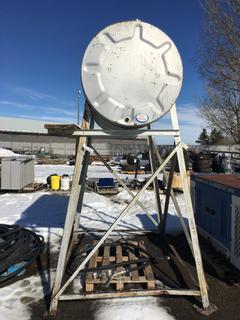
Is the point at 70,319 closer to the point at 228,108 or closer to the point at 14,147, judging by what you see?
the point at 228,108

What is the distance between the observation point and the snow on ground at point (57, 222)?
3291 mm

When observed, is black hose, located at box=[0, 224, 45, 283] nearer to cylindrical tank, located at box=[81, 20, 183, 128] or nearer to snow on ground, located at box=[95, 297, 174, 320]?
snow on ground, located at box=[95, 297, 174, 320]

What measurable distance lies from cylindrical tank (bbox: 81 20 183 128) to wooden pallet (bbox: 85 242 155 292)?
2.16 m

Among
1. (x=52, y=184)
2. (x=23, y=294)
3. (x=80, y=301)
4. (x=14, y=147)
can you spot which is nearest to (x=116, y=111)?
(x=80, y=301)

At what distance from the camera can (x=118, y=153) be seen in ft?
119

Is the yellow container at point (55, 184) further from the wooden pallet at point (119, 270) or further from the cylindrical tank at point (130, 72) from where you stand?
the cylindrical tank at point (130, 72)

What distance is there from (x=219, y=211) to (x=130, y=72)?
2.87 meters

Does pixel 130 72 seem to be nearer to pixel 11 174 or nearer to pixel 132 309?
pixel 132 309

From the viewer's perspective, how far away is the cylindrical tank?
3498 millimetres

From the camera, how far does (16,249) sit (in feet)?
14.3

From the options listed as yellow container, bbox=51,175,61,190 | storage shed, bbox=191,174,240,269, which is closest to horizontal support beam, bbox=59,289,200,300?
storage shed, bbox=191,174,240,269

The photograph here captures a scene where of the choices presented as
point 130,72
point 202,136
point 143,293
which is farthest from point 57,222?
point 202,136

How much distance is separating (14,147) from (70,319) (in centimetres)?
3846

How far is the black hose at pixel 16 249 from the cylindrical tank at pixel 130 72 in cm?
254
